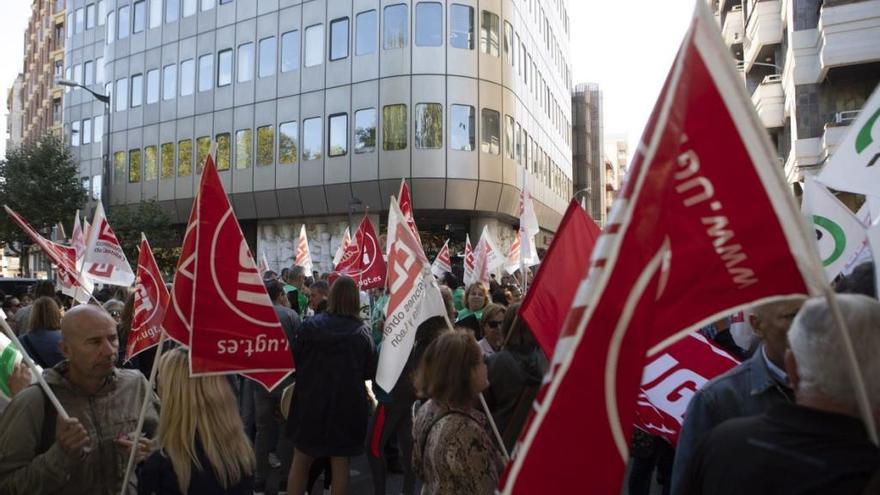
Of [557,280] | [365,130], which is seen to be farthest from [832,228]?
[365,130]

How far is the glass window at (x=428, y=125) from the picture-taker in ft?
91.4

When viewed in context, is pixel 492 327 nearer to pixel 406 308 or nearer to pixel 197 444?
pixel 406 308

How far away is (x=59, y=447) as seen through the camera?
295 cm

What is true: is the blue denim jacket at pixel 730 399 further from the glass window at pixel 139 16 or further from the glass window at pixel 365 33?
the glass window at pixel 139 16

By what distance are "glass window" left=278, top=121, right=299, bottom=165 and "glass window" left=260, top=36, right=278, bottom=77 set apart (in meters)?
2.61

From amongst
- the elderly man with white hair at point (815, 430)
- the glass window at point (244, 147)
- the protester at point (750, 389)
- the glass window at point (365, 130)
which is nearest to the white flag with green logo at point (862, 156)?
the protester at point (750, 389)

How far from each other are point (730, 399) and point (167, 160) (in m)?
35.3

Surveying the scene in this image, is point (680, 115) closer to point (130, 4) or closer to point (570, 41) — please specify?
point (130, 4)

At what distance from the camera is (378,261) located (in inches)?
440

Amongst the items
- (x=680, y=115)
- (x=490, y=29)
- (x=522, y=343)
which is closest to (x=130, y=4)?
(x=490, y=29)

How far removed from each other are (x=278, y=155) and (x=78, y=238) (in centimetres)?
1940

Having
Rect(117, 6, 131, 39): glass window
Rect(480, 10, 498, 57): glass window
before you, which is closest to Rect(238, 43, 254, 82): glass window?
Rect(117, 6, 131, 39): glass window

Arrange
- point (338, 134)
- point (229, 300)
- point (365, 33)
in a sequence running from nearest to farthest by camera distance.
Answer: point (229, 300) → point (365, 33) → point (338, 134)

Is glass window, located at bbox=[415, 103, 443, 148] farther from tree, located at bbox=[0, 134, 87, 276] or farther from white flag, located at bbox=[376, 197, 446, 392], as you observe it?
white flag, located at bbox=[376, 197, 446, 392]
